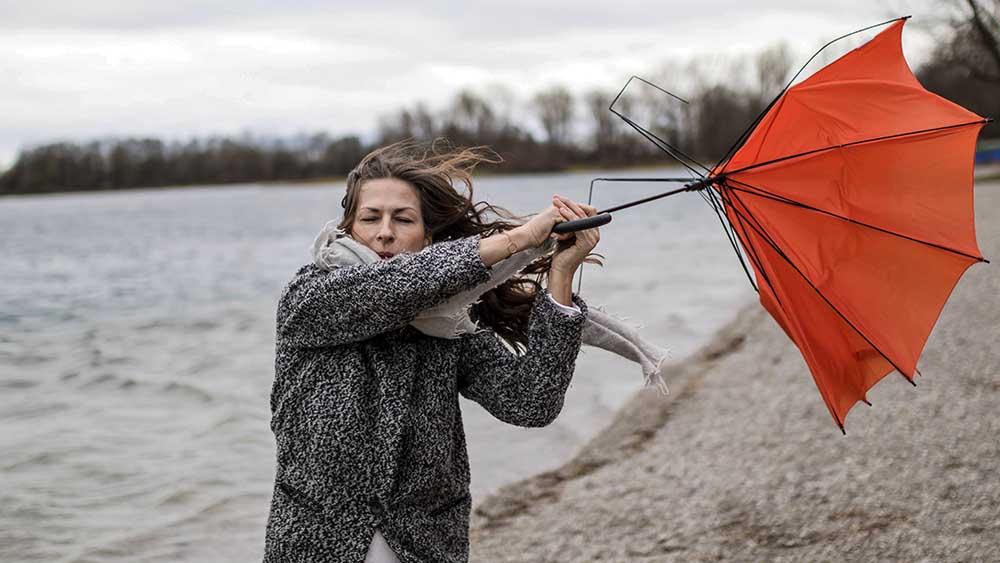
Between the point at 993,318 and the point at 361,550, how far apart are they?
9015 millimetres

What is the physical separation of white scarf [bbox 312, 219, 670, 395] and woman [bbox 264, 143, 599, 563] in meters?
0.05

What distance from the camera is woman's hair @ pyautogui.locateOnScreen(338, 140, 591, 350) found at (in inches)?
133

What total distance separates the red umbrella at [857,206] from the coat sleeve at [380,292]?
3.17ft

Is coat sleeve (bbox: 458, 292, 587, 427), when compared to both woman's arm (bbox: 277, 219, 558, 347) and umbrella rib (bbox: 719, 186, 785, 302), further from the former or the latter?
umbrella rib (bbox: 719, 186, 785, 302)

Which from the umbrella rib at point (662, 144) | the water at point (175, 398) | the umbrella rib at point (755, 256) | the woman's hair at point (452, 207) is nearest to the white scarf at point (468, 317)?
the woman's hair at point (452, 207)

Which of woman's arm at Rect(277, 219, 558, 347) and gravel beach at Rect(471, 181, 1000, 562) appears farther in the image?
gravel beach at Rect(471, 181, 1000, 562)

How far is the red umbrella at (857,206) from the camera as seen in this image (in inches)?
129

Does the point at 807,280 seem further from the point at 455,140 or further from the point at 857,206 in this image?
the point at 455,140

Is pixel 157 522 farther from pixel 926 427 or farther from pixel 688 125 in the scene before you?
pixel 688 125

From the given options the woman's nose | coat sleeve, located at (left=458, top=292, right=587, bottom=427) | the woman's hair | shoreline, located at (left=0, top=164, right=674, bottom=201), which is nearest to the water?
the woman's hair

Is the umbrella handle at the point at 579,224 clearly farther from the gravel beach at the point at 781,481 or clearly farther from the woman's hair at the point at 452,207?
the gravel beach at the point at 781,481

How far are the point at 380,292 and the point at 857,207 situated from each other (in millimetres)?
1631

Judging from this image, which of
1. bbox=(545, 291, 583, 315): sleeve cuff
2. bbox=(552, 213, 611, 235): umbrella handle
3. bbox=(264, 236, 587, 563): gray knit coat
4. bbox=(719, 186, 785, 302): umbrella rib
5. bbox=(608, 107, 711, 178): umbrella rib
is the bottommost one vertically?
bbox=(264, 236, 587, 563): gray knit coat

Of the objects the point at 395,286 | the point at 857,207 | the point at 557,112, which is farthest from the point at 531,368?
the point at 557,112
